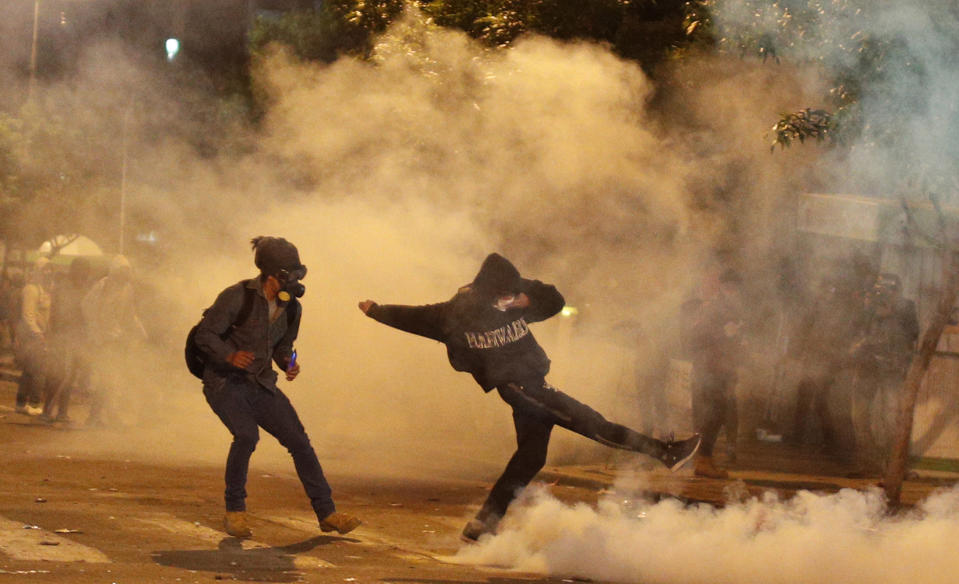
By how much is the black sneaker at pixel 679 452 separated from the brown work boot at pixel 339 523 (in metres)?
1.54

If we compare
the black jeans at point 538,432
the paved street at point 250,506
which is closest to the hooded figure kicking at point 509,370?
the black jeans at point 538,432

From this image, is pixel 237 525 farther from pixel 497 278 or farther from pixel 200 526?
pixel 497 278

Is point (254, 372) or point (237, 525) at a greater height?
point (254, 372)

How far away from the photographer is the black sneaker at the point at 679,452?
22.1 feet

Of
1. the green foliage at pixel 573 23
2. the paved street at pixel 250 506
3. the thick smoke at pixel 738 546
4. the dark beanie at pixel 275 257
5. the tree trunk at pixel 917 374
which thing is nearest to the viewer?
the paved street at pixel 250 506

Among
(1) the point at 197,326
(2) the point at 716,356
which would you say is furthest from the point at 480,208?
(1) the point at 197,326

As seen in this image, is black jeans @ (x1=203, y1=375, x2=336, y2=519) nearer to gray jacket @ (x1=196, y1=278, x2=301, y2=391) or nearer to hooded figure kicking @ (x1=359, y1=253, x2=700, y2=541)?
gray jacket @ (x1=196, y1=278, x2=301, y2=391)

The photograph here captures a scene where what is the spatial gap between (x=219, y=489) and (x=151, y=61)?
27.1 metres

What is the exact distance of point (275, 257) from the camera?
7.00 meters

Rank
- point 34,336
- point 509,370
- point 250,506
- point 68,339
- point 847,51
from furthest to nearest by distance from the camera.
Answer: point 34,336 → point 68,339 → point 847,51 → point 250,506 → point 509,370

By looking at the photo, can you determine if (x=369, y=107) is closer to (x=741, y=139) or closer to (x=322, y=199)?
(x=322, y=199)

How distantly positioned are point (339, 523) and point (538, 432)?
108 centimetres

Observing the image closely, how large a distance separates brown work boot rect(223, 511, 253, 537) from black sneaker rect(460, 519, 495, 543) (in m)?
1.06

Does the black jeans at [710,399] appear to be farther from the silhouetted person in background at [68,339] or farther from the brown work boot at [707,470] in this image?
the silhouetted person in background at [68,339]
